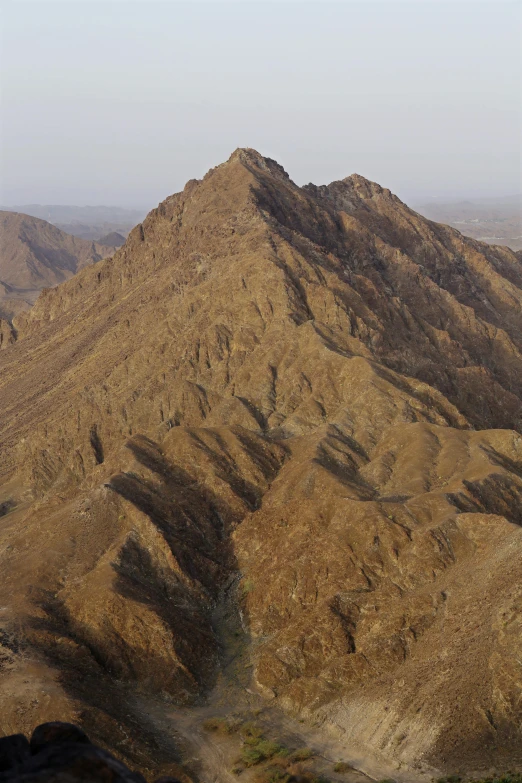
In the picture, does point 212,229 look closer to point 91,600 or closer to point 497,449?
point 497,449

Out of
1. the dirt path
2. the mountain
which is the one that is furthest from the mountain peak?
the dirt path

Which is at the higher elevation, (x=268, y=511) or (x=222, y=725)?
(x=268, y=511)

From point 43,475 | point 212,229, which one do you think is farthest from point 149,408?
point 212,229

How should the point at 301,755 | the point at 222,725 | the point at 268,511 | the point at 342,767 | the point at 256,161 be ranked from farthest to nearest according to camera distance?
1. the point at 256,161
2. the point at 268,511
3. the point at 222,725
4. the point at 301,755
5. the point at 342,767

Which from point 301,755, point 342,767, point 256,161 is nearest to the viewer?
point 342,767

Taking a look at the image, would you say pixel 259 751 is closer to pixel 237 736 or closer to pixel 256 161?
pixel 237 736

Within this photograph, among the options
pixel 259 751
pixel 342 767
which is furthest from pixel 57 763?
pixel 259 751

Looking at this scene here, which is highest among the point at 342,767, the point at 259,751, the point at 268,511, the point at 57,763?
the point at 57,763

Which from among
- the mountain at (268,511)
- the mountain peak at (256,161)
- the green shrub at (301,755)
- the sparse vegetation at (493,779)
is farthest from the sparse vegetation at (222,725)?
the mountain peak at (256,161)

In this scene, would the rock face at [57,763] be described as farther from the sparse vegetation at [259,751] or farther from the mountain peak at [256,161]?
the mountain peak at [256,161]
